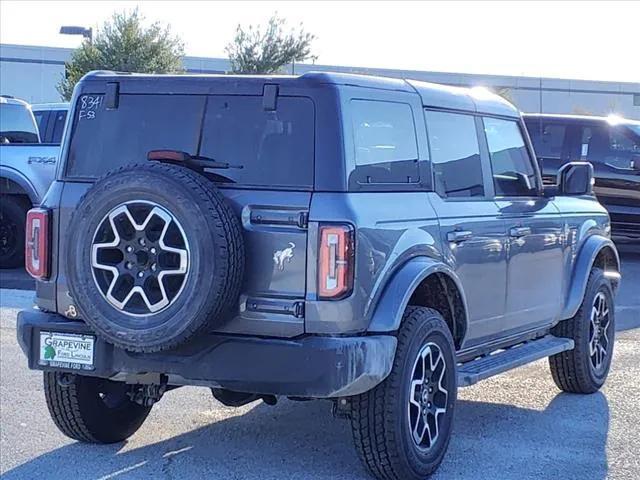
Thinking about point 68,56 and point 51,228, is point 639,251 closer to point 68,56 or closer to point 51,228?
point 51,228

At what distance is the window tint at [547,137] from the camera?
47.3ft

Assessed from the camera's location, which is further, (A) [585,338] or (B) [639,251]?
(B) [639,251]

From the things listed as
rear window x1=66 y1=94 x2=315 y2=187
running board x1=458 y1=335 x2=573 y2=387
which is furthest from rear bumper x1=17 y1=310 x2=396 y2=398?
running board x1=458 y1=335 x2=573 y2=387

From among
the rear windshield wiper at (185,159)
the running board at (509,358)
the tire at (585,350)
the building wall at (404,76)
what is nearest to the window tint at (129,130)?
the rear windshield wiper at (185,159)

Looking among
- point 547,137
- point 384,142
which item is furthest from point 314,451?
point 547,137

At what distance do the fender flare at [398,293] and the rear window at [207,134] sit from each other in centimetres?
64

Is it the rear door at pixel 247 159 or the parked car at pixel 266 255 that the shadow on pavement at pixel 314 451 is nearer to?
the parked car at pixel 266 255

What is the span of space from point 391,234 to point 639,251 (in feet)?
37.1

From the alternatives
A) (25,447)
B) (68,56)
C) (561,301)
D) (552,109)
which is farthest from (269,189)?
(552,109)

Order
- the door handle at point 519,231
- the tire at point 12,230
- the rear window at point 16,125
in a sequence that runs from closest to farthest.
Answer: the door handle at point 519,231, the tire at point 12,230, the rear window at point 16,125

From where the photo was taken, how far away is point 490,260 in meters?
6.02

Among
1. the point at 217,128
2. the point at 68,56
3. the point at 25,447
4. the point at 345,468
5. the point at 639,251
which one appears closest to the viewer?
the point at 217,128

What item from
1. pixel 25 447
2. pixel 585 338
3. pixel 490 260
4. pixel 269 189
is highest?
pixel 269 189

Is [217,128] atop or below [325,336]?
atop
